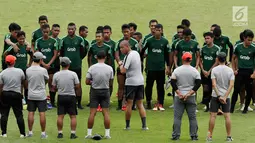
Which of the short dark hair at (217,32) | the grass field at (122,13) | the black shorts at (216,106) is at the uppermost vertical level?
the grass field at (122,13)

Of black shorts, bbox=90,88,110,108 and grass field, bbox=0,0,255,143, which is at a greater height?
grass field, bbox=0,0,255,143

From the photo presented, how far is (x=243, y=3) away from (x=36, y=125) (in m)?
18.1

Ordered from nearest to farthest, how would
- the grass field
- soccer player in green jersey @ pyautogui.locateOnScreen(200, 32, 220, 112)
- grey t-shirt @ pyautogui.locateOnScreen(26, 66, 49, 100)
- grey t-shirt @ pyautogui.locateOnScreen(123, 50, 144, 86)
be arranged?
grey t-shirt @ pyautogui.locateOnScreen(26, 66, 49, 100), grey t-shirt @ pyautogui.locateOnScreen(123, 50, 144, 86), soccer player in green jersey @ pyautogui.locateOnScreen(200, 32, 220, 112), the grass field

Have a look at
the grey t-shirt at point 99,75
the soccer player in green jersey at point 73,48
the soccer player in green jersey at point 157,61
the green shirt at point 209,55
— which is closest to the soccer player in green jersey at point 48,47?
the soccer player in green jersey at point 73,48

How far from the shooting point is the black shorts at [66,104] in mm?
15117

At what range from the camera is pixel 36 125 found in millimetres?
16672

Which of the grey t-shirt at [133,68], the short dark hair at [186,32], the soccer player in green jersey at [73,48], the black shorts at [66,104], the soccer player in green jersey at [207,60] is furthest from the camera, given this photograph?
the soccer player in green jersey at [73,48]

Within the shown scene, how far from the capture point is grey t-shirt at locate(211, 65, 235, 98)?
1492 cm

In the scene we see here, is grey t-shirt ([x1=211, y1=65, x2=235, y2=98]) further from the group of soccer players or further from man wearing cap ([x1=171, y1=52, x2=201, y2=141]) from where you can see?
the group of soccer players

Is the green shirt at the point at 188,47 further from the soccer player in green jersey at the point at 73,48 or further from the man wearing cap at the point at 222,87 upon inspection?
the man wearing cap at the point at 222,87

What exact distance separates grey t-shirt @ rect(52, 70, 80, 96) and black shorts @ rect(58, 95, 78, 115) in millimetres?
92

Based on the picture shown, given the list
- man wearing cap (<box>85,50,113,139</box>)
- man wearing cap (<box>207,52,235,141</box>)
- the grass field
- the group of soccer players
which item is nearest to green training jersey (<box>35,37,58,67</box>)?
the group of soccer players

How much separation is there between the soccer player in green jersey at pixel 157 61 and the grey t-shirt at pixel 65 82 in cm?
431

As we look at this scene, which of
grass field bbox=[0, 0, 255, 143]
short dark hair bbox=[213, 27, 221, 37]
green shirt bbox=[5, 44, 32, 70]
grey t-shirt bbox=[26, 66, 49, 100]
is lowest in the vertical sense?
grey t-shirt bbox=[26, 66, 49, 100]
